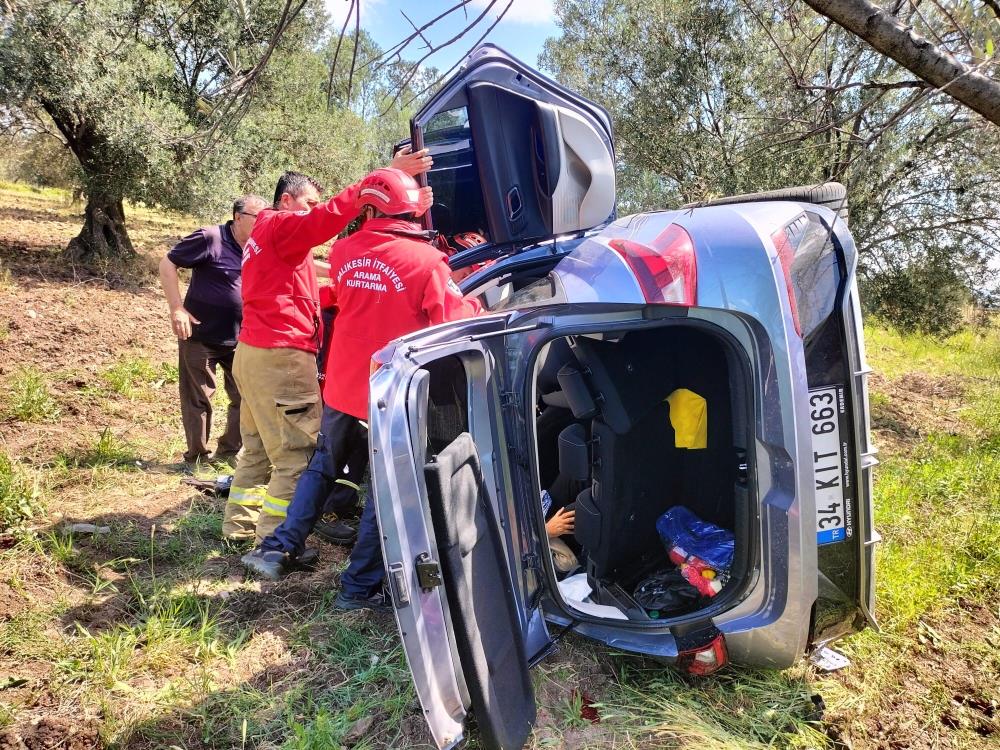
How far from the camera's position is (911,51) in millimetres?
2379

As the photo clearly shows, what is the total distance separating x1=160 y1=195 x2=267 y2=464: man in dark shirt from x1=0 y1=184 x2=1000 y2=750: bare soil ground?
0.57 metres

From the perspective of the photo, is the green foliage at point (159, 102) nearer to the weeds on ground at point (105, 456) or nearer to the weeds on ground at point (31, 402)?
the weeds on ground at point (31, 402)

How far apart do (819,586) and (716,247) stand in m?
1.27

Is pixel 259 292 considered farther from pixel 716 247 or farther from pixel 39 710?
pixel 716 247

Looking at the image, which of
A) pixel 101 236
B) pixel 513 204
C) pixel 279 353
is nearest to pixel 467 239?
pixel 513 204

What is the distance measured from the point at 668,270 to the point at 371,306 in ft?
4.67

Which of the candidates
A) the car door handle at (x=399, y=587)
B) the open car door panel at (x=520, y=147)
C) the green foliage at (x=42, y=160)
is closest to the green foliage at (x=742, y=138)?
the open car door panel at (x=520, y=147)

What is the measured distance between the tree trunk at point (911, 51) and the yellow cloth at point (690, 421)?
4.76 ft

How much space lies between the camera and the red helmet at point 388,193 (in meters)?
3.00

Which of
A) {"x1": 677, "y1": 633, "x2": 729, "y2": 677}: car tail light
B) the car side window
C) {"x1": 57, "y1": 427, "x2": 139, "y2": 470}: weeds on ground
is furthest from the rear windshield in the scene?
{"x1": 57, "y1": 427, "x2": 139, "y2": 470}: weeds on ground

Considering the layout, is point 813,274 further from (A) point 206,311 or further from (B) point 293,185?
(A) point 206,311

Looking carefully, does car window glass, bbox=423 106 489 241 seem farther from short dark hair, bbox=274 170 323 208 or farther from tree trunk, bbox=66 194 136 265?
tree trunk, bbox=66 194 136 265

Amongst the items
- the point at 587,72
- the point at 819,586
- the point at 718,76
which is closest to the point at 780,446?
the point at 819,586

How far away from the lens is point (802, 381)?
220 centimetres
